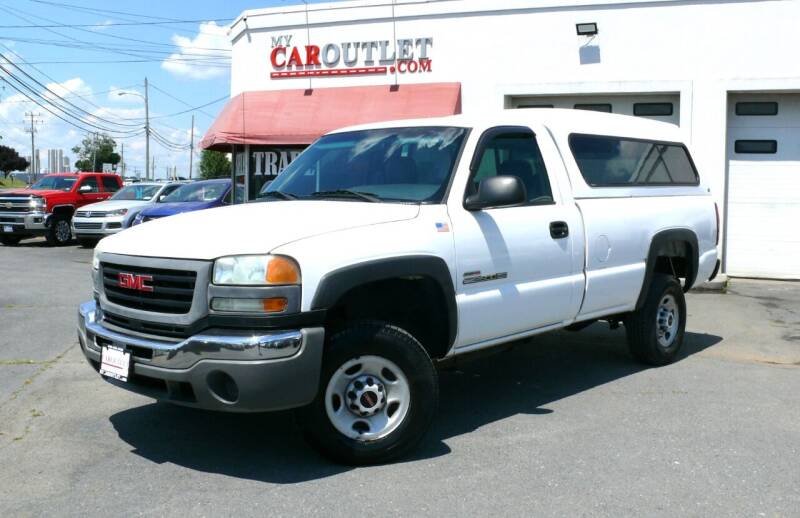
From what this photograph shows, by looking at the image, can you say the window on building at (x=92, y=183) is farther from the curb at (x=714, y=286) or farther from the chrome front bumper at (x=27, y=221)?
the curb at (x=714, y=286)

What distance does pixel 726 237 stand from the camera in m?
13.0

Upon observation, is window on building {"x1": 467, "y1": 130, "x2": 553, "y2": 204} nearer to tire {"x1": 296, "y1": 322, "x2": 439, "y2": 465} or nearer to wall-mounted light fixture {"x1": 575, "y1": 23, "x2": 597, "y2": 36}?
tire {"x1": 296, "y1": 322, "x2": 439, "y2": 465}

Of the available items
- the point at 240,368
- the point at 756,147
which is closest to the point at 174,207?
the point at 756,147

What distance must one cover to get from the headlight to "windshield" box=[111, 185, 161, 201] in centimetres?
1711

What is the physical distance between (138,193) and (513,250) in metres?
17.5

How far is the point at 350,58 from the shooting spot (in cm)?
1475

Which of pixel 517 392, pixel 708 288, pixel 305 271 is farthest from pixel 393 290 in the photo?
pixel 708 288

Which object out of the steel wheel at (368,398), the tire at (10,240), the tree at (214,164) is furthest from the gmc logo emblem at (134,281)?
the tree at (214,164)

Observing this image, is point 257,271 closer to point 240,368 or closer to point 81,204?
point 240,368

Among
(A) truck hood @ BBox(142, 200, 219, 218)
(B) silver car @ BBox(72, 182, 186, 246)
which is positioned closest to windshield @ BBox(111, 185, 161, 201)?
(B) silver car @ BBox(72, 182, 186, 246)

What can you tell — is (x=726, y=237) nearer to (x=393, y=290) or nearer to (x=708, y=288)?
(x=708, y=288)

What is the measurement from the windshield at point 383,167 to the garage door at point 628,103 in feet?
27.9

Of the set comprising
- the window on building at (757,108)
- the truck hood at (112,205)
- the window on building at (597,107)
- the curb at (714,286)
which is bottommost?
the curb at (714,286)

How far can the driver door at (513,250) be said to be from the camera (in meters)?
4.93
